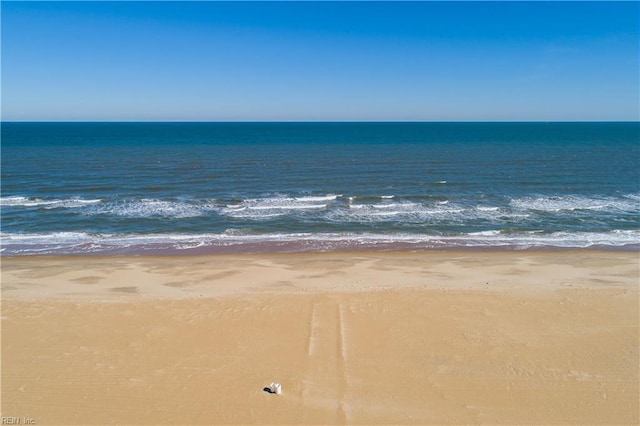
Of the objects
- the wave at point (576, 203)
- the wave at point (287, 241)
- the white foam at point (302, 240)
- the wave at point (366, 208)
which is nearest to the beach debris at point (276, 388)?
the wave at point (287, 241)

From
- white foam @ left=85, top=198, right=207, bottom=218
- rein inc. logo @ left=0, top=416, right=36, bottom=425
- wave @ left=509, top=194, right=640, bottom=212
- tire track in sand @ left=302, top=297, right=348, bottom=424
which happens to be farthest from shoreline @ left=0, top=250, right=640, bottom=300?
wave @ left=509, top=194, right=640, bottom=212

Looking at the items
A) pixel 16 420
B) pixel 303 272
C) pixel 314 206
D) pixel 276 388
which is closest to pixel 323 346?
pixel 276 388

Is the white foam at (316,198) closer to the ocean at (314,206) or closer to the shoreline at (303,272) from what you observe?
the ocean at (314,206)

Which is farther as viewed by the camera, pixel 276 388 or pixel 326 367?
pixel 326 367

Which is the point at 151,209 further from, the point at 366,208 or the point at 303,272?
the point at 303,272

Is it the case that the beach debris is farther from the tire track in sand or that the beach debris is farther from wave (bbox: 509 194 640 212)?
wave (bbox: 509 194 640 212)

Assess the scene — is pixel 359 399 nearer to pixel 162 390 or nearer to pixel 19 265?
pixel 162 390

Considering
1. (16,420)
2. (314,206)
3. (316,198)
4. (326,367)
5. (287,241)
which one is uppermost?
(316,198)
